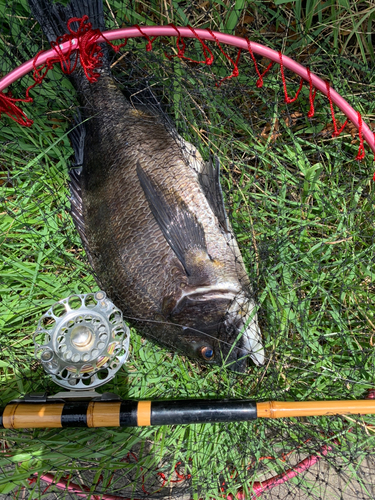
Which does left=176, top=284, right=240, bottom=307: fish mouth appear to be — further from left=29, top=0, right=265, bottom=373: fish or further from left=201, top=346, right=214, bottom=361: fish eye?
left=201, top=346, right=214, bottom=361: fish eye

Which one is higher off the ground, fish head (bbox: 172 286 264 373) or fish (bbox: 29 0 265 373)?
fish (bbox: 29 0 265 373)

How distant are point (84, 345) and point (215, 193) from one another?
140 cm

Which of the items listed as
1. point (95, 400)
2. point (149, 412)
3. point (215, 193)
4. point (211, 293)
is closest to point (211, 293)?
point (211, 293)

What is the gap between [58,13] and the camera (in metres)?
2.73

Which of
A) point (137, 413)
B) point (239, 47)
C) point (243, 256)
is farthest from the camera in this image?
point (243, 256)

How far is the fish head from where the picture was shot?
2418mm

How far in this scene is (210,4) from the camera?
277cm

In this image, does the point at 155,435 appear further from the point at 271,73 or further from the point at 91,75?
the point at 271,73

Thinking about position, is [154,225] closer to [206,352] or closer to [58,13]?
[206,352]

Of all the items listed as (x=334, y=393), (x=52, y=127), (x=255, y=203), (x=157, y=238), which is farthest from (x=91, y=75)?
(x=334, y=393)

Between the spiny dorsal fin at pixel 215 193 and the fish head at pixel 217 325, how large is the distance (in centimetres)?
51

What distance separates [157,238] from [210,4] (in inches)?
72.6

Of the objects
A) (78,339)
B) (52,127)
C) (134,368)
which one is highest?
(52,127)

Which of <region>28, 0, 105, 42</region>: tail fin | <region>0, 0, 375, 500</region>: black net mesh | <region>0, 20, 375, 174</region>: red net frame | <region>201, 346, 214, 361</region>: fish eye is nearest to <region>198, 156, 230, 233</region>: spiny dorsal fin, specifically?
<region>0, 0, 375, 500</region>: black net mesh
